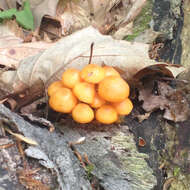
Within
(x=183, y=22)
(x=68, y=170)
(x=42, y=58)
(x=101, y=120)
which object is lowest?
(x=68, y=170)

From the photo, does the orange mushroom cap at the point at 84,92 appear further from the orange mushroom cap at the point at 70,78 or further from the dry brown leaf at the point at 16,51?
the dry brown leaf at the point at 16,51

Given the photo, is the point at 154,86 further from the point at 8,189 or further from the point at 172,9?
the point at 8,189

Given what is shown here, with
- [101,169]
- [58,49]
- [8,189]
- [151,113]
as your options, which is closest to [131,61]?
[151,113]

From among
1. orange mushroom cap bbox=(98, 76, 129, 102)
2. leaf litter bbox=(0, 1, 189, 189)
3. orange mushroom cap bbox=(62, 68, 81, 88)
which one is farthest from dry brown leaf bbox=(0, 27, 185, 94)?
orange mushroom cap bbox=(98, 76, 129, 102)

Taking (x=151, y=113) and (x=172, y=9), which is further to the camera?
(x=172, y=9)

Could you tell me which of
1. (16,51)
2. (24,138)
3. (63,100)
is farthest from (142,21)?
(24,138)

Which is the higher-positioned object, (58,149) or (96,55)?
(96,55)
